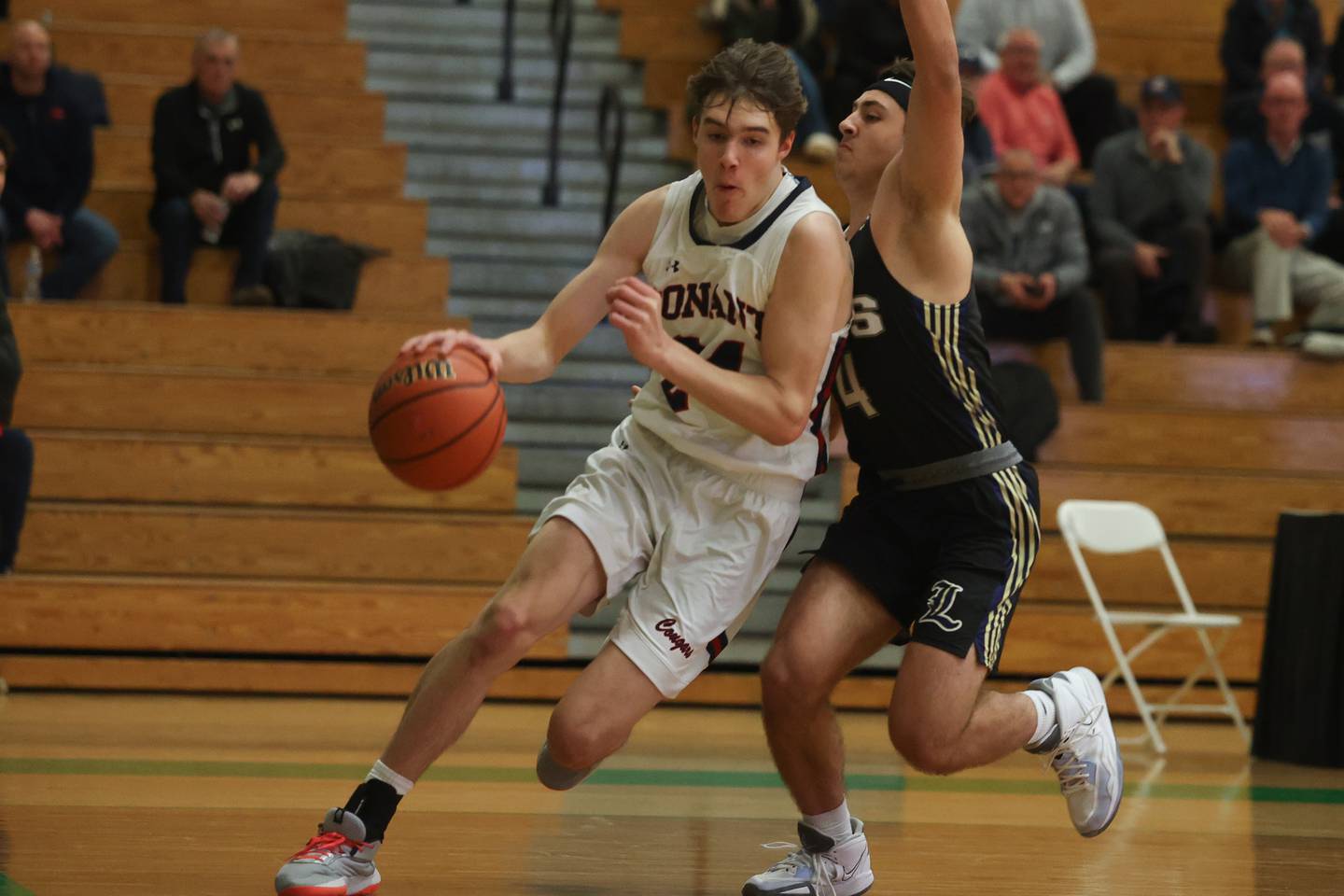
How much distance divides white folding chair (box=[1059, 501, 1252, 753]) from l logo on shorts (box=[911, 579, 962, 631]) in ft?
10.8

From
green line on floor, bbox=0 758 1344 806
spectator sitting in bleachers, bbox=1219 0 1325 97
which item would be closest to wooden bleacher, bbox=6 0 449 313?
green line on floor, bbox=0 758 1344 806

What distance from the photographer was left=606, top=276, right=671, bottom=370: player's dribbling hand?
10.9 feet

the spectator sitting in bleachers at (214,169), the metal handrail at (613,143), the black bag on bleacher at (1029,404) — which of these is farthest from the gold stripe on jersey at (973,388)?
the spectator sitting in bleachers at (214,169)

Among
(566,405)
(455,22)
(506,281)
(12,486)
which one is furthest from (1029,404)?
(455,22)

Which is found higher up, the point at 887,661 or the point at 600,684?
the point at 600,684

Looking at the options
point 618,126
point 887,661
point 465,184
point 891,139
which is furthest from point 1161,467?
point 891,139

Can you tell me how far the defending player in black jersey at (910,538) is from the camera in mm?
3648

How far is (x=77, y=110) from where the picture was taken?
829 centimetres

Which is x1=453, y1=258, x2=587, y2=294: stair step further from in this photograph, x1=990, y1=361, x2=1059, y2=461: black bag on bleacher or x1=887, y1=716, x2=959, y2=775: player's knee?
x1=887, y1=716, x2=959, y2=775: player's knee

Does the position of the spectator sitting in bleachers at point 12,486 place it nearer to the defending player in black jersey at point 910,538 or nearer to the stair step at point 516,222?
the stair step at point 516,222

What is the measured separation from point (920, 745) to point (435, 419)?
122 centimetres

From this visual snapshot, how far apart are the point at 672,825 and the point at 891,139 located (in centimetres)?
195

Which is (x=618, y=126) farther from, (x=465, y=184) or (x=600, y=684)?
(x=600, y=684)

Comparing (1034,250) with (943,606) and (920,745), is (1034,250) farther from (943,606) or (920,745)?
(920,745)
